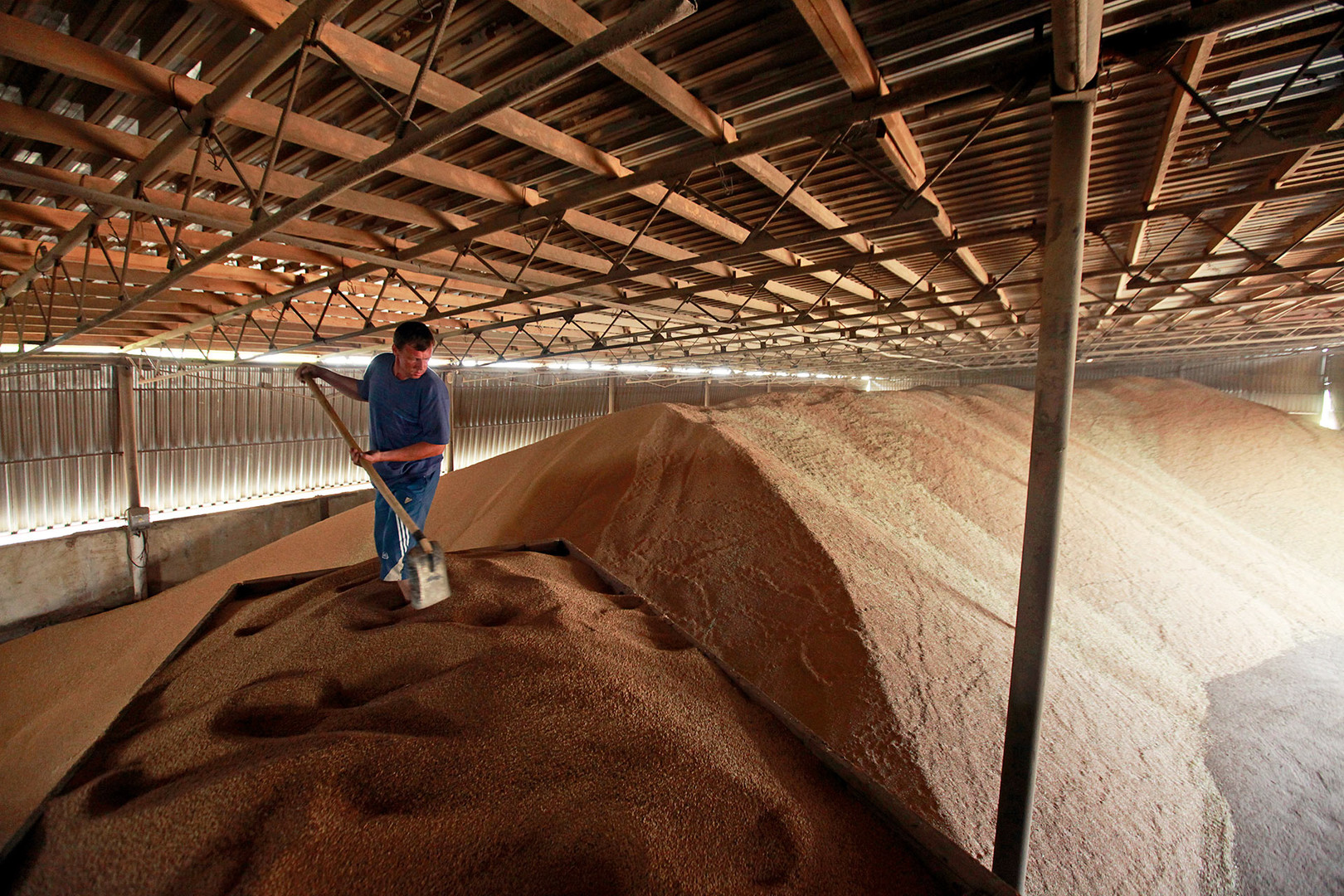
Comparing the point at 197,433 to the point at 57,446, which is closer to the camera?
the point at 57,446

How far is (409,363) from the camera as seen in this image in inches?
130

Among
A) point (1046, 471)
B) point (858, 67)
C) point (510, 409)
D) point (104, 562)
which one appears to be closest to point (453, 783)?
point (1046, 471)

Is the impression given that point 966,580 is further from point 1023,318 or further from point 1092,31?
point 1023,318

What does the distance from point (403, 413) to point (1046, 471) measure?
3.63m

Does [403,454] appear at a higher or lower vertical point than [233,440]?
higher

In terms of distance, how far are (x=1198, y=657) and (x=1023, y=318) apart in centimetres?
911

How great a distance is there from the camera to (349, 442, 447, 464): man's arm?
3.32 metres

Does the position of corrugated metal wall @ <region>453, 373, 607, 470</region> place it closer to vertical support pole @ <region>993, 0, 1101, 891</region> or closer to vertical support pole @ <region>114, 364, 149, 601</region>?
vertical support pole @ <region>114, 364, 149, 601</region>

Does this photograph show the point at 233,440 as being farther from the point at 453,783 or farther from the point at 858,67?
the point at 858,67

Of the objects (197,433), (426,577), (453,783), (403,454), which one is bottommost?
(453,783)

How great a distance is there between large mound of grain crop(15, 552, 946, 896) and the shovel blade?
23 centimetres

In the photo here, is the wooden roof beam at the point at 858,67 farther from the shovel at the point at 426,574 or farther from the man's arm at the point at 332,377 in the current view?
the man's arm at the point at 332,377

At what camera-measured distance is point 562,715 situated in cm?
207

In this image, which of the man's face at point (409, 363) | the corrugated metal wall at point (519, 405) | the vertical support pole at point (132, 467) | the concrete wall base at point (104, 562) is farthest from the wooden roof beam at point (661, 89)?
the vertical support pole at point (132, 467)
